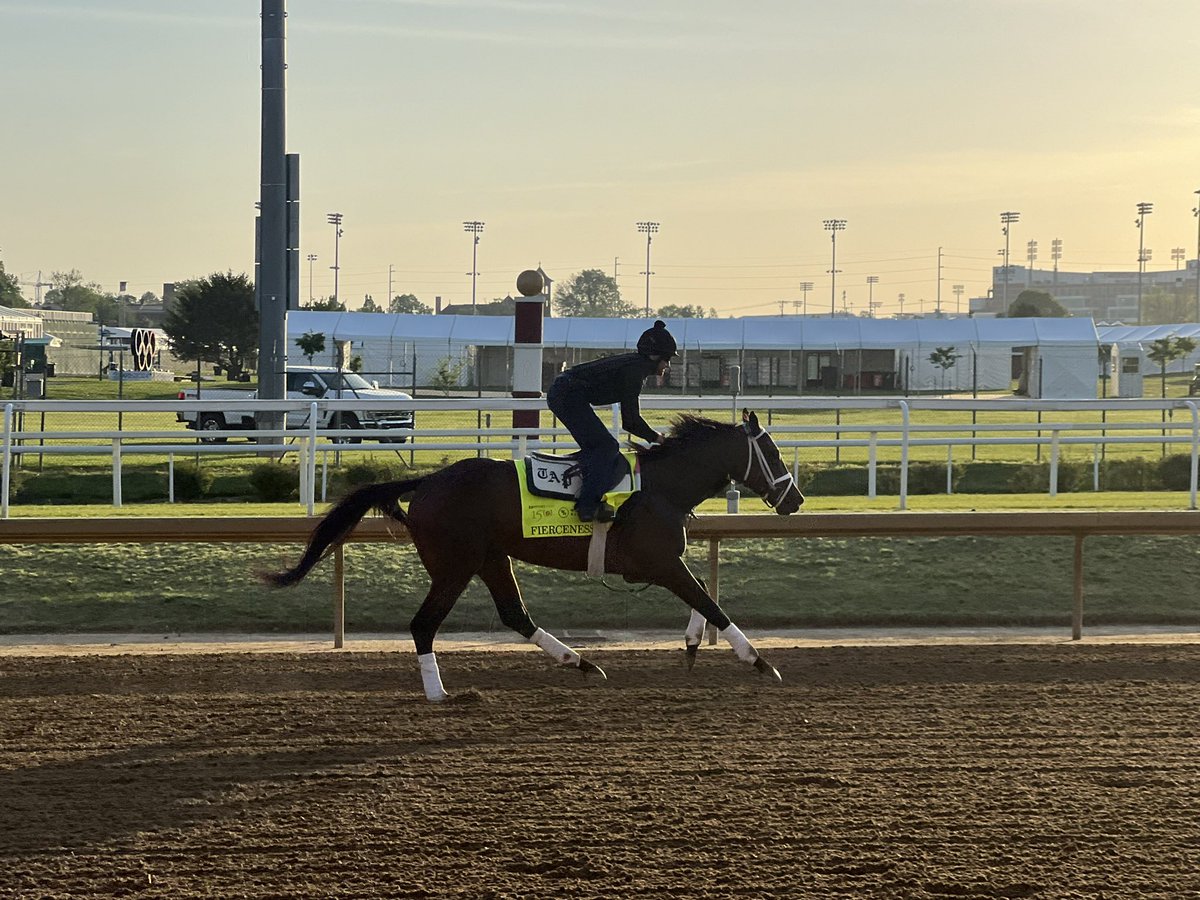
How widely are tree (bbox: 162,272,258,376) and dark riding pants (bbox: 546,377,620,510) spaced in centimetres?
4693

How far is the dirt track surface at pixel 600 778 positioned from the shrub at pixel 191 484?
280 inches

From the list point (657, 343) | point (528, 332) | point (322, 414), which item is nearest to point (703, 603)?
point (657, 343)

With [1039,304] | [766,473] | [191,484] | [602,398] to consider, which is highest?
[1039,304]

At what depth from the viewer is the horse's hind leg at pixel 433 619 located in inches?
279

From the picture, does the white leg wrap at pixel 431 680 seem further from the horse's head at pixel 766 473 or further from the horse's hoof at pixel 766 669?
the horse's head at pixel 766 473

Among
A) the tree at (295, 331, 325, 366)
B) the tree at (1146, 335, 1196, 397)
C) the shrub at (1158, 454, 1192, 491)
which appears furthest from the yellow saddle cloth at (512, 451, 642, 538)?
the tree at (1146, 335, 1196, 397)

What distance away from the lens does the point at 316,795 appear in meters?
5.43

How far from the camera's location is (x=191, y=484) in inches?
606

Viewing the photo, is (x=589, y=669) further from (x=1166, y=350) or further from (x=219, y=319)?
(x=219, y=319)

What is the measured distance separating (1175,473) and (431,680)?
1248cm

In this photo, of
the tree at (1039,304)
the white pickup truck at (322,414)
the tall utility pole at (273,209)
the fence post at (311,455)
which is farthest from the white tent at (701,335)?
the tree at (1039,304)

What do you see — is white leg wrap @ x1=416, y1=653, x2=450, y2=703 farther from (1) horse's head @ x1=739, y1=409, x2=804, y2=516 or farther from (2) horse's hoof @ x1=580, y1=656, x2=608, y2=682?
(1) horse's head @ x1=739, y1=409, x2=804, y2=516

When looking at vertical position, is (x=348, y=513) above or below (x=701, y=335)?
below

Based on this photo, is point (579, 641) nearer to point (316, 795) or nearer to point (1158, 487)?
point (316, 795)
